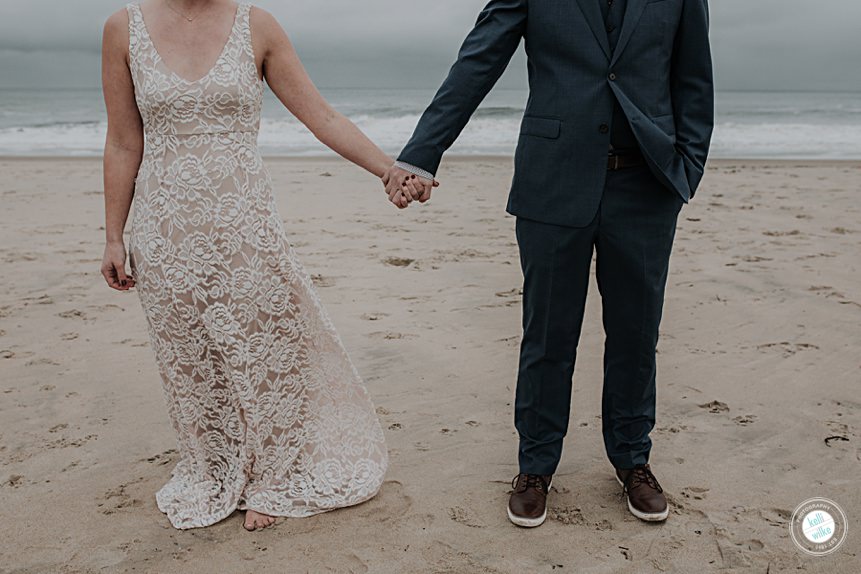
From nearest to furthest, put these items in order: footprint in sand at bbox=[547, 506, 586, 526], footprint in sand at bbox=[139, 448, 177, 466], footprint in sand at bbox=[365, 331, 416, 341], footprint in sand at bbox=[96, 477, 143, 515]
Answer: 1. footprint in sand at bbox=[547, 506, 586, 526]
2. footprint in sand at bbox=[96, 477, 143, 515]
3. footprint in sand at bbox=[139, 448, 177, 466]
4. footprint in sand at bbox=[365, 331, 416, 341]

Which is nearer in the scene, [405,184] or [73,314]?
[405,184]

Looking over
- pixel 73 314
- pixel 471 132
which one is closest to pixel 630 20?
pixel 73 314

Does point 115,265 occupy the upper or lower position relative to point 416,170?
lower

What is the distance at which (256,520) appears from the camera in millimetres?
2838

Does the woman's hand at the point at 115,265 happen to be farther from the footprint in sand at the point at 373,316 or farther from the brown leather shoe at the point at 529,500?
the footprint in sand at the point at 373,316

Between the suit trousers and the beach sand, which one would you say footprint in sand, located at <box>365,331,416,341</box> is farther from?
the suit trousers

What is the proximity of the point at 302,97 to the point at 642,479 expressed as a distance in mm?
1742

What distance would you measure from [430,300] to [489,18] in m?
2.89

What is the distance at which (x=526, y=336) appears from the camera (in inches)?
113

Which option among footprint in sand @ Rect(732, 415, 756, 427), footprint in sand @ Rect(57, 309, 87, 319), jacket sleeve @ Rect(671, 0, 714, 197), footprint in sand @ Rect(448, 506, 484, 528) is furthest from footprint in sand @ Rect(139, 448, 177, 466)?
footprint in sand @ Rect(732, 415, 756, 427)

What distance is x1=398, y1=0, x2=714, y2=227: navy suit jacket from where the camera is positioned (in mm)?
2525

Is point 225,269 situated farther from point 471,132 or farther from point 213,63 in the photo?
point 471,132

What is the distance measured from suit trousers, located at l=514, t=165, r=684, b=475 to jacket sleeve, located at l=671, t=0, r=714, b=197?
150mm

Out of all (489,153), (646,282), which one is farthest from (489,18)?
(489,153)
